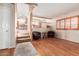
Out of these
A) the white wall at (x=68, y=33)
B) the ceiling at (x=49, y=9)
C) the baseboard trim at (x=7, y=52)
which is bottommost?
the baseboard trim at (x=7, y=52)

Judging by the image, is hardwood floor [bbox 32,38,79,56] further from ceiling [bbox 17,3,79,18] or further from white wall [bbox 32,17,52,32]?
ceiling [bbox 17,3,79,18]

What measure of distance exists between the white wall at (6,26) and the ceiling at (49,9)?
0.17 metres

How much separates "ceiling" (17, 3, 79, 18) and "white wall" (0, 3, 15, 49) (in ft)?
0.57

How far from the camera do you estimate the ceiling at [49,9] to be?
67.7 inches

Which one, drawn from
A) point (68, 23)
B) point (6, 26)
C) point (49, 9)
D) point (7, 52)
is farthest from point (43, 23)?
point (7, 52)

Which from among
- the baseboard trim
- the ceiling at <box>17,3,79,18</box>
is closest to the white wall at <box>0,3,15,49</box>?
the baseboard trim

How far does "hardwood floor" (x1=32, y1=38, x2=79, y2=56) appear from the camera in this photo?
1.76 meters

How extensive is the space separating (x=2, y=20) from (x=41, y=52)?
936mm

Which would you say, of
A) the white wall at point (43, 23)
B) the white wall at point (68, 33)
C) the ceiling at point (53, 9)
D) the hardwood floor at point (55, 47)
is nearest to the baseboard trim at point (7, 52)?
the hardwood floor at point (55, 47)

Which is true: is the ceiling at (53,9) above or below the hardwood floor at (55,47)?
above

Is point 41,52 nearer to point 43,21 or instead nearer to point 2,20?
point 43,21

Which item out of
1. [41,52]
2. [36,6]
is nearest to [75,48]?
[41,52]

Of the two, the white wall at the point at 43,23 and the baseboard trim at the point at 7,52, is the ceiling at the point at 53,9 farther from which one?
the baseboard trim at the point at 7,52

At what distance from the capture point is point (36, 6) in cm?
175
